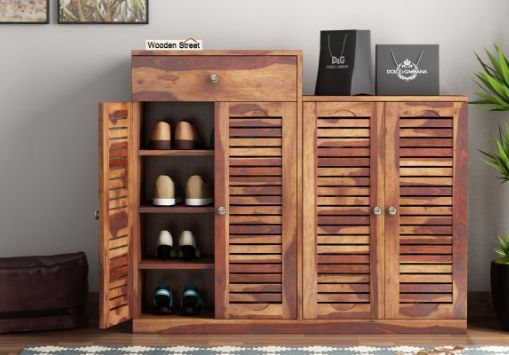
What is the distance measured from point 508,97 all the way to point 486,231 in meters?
0.77

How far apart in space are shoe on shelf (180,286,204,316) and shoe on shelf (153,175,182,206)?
48 cm

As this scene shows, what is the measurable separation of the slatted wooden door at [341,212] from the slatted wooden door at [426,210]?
7 cm

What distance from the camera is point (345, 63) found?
4145 mm

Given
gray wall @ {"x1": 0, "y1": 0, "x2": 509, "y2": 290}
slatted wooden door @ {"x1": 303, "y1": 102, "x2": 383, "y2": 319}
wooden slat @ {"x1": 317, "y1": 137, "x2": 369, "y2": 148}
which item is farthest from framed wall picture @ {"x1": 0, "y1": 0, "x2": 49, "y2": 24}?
wooden slat @ {"x1": 317, "y1": 137, "x2": 369, "y2": 148}

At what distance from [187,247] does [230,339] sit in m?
0.56

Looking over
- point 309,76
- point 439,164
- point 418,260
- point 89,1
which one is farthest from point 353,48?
point 89,1

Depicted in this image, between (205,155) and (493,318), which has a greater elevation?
(205,155)

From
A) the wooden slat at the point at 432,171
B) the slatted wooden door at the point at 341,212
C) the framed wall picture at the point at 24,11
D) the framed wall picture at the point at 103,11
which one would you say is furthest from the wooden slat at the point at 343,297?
the framed wall picture at the point at 24,11

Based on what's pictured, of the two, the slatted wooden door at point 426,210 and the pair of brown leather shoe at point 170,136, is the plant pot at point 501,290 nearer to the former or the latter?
the slatted wooden door at point 426,210

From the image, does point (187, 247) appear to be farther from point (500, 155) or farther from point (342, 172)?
point (500, 155)

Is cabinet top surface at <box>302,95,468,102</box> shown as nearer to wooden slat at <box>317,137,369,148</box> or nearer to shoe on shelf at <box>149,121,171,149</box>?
wooden slat at <box>317,137,369,148</box>

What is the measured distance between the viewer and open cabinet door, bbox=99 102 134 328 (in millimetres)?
3906

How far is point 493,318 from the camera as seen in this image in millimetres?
4500

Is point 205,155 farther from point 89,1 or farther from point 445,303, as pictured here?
point 445,303
